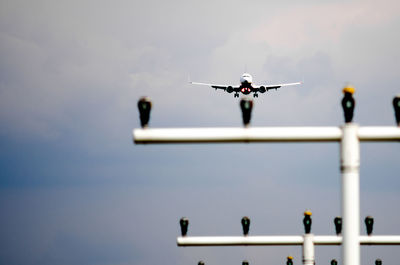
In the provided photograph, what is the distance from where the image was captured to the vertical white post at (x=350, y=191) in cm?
641

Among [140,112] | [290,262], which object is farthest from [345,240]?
[290,262]

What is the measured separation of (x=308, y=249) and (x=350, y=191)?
506 cm

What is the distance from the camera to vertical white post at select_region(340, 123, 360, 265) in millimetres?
6406

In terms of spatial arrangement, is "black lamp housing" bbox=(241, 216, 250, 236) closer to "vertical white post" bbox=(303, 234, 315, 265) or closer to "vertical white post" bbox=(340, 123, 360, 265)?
"vertical white post" bbox=(303, 234, 315, 265)

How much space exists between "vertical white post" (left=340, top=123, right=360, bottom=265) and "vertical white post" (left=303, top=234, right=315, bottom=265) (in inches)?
189

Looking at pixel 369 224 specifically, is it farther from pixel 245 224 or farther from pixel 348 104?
pixel 348 104

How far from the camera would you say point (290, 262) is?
1398 centimetres

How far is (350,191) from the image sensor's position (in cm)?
643

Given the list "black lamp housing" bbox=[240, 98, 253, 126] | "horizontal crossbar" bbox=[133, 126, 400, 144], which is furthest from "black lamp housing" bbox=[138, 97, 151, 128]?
"black lamp housing" bbox=[240, 98, 253, 126]

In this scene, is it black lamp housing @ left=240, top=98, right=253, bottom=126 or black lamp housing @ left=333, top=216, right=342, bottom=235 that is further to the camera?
black lamp housing @ left=333, top=216, right=342, bottom=235

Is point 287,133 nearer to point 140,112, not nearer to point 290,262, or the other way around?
point 140,112

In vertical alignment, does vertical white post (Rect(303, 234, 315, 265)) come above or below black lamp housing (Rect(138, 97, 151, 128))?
below

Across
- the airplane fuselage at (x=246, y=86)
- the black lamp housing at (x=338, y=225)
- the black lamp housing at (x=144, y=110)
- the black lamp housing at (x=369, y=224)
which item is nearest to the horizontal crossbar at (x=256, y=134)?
the black lamp housing at (x=144, y=110)

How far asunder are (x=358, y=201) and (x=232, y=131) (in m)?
1.40
